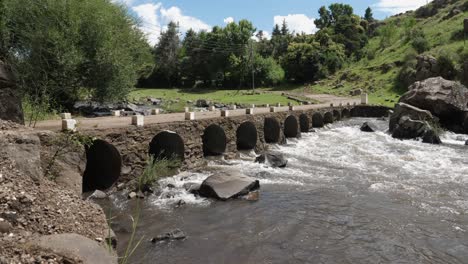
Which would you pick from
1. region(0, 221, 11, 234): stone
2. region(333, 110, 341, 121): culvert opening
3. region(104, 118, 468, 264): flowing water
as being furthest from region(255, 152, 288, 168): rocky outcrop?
region(333, 110, 341, 121): culvert opening

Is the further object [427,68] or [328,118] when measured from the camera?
[427,68]

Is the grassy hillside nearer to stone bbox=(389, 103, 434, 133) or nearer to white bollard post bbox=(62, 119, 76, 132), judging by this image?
stone bbox=(389, 103, 434, 133)

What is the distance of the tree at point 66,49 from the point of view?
24922 mm

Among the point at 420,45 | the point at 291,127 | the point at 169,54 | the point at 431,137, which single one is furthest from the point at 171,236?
the point at 169,54

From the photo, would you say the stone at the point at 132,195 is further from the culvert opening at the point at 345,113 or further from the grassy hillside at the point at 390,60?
the grassy hillside at the point at 390,60

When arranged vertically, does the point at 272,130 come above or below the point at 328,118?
below

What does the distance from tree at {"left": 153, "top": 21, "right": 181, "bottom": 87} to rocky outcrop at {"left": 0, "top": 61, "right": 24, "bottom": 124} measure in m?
72.7

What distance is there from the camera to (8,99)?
981cm

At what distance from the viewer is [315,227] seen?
10977 mm

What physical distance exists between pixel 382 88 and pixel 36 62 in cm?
4822

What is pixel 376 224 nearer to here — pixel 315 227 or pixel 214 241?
pixel 315 227

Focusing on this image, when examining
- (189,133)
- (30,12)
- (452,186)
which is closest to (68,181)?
(189,133)

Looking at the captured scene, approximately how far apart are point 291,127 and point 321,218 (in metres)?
18.3

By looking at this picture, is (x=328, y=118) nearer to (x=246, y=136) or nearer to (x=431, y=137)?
(x=431, y=137)
